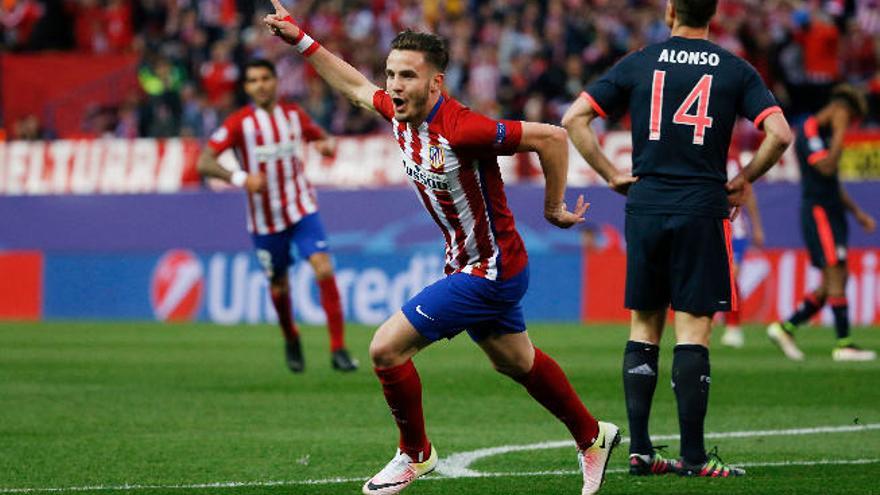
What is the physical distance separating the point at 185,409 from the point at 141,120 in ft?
51.4

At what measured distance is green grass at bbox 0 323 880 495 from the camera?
741 centimetres

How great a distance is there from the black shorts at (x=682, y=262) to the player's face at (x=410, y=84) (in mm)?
1263

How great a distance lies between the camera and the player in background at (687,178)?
7.32 m

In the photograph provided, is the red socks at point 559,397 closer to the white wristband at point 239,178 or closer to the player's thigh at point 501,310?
the player's thigh at point 501,310

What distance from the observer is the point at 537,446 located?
28.2 ft

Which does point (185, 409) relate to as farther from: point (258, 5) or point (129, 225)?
point (258, 5)

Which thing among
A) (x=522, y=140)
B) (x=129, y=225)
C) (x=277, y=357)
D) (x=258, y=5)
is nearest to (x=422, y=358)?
(x=277, y=357)

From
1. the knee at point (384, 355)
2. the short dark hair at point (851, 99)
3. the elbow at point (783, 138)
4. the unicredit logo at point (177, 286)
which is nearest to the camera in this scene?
the knee at point (384, 355)

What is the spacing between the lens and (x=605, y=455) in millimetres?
7020

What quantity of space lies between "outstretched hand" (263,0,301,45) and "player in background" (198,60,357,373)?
225 inches

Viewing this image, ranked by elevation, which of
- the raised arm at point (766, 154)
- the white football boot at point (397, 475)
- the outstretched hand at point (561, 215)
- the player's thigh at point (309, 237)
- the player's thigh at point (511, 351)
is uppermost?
the raised arm at point (766, 154)

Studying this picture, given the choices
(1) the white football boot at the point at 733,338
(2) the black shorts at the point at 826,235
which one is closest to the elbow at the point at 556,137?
(2) the black shorts at the point at 826,235

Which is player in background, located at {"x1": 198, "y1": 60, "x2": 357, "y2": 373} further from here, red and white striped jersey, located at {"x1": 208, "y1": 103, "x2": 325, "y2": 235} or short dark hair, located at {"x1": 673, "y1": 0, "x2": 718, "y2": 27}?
short dark hair, located at {"x1": 673, "y1": 0, "x2": 718, "y2": 27}

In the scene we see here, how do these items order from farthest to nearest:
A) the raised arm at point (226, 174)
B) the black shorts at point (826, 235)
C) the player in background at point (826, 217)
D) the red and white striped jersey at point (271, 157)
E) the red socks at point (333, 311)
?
the black shorts at point (826, 235), the player in background at point (826, 217), the red and white striped jersey at point (271, 157), the red socks at point (333, 311), the raised arm at point (226, 174)
